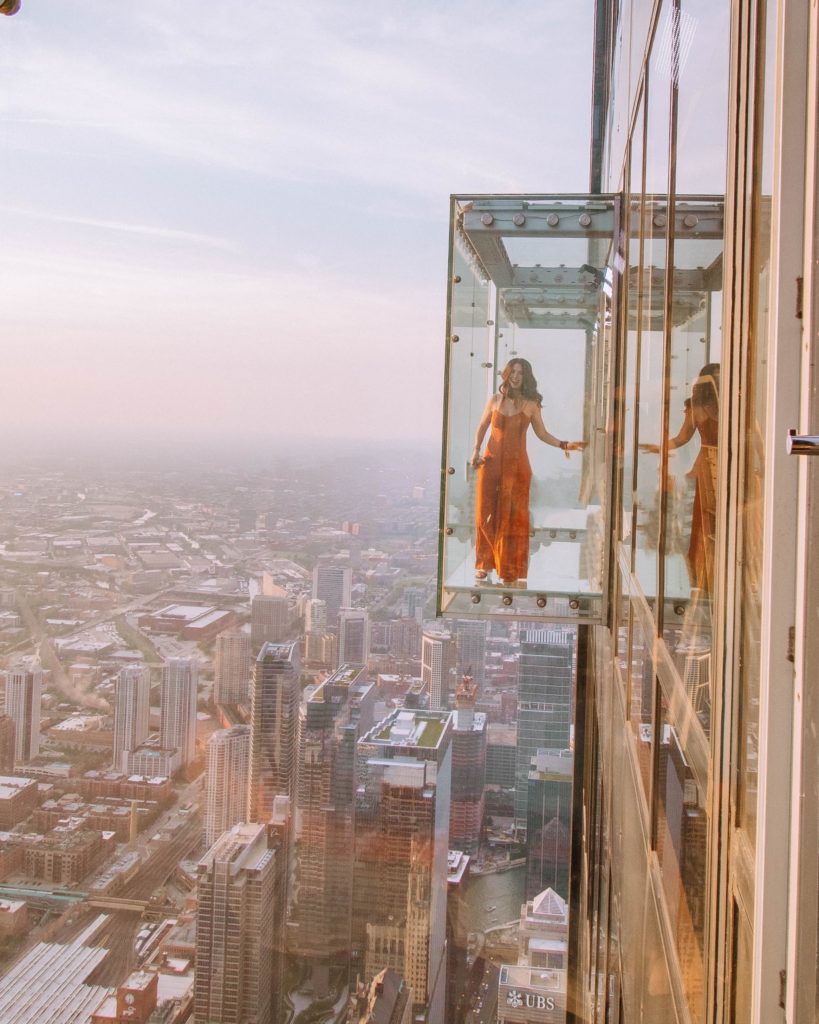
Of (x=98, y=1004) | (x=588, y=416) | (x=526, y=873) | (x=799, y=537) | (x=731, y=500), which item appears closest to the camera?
(x=799, y=537)

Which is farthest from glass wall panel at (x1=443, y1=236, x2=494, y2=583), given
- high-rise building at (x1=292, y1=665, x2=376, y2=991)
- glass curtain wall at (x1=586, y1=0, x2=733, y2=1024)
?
high-rise building at (x1=292, y1=665, x2=376, y2=991)

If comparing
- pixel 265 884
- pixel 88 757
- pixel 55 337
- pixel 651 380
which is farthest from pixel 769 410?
pixel 55 337

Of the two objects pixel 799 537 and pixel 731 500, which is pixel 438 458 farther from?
pixel 799 537

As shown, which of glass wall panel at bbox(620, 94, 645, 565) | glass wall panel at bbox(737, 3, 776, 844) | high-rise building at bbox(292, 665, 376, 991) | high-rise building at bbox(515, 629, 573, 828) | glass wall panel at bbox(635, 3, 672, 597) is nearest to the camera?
glass wall panel at bbox(737, 3, 776, 844)

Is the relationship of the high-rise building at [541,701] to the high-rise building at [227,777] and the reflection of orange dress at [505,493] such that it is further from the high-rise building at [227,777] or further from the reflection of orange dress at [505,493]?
the reflection of orange dress at [505,493]

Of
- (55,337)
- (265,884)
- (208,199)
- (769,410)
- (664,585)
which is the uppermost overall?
(208,199)

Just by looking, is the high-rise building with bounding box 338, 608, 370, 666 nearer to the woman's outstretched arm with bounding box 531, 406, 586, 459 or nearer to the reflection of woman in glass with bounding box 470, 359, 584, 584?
→ the reflection of woman in glass with bounding box 470, 359, 584, 584

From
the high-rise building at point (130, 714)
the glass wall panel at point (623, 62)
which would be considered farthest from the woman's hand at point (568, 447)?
the high-rise building at point (130, 714)
